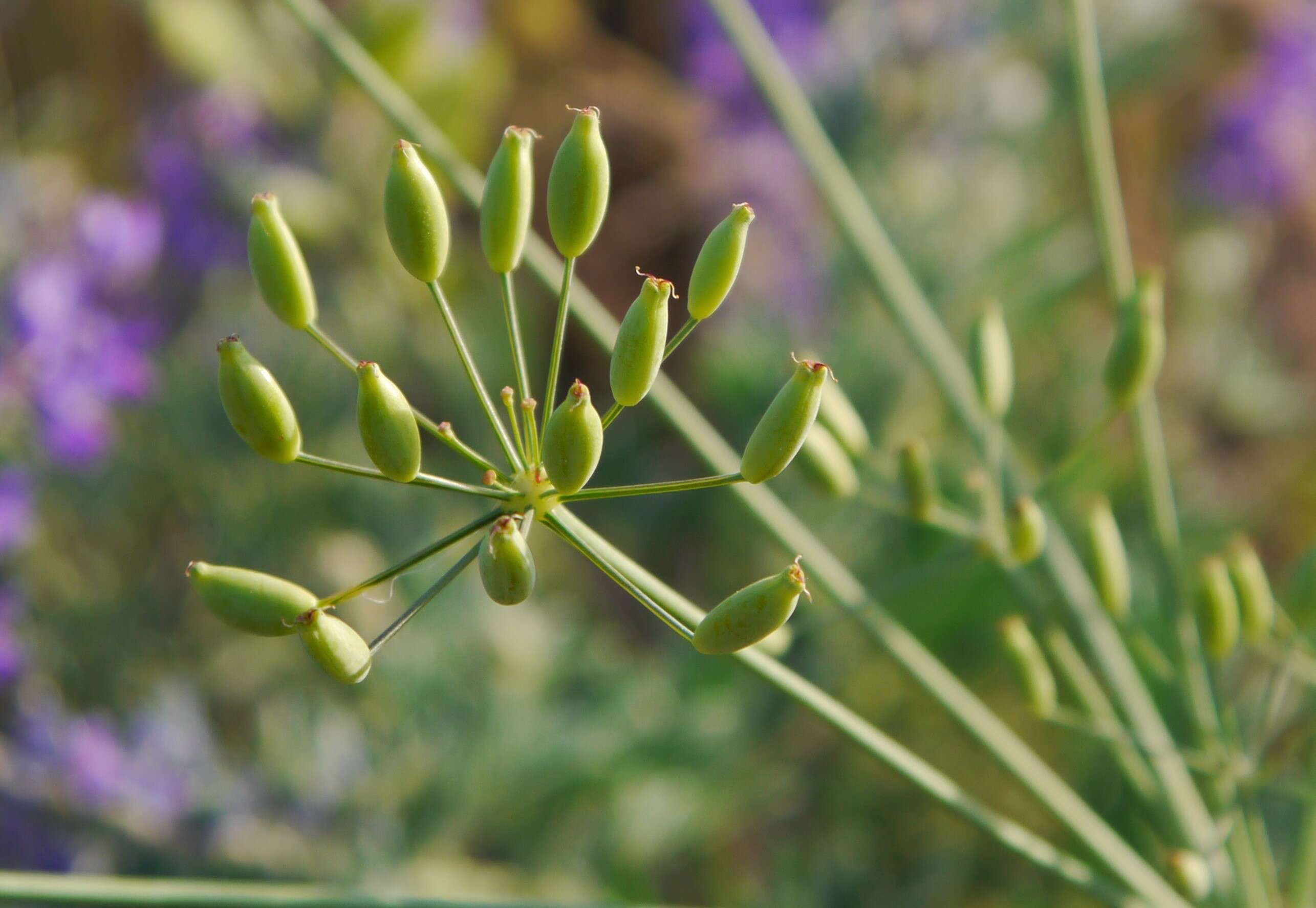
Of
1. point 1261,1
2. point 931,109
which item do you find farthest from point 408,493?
point 1261,1

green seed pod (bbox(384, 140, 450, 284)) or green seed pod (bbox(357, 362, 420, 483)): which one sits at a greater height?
green seed pod (bbox(384, 140, 450, 284))

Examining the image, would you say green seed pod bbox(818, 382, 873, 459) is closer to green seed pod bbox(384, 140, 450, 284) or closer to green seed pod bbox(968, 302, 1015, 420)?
green seed pod bbox(968, 302, 1015, 420)

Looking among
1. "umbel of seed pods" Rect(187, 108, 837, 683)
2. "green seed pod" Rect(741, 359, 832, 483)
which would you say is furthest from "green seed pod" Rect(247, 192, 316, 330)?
"green seed pod" Rect(741, 359, 832, 483)

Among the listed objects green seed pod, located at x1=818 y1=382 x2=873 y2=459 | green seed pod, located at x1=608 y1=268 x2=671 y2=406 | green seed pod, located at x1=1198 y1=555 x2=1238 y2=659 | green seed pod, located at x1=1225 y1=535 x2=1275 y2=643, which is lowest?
green seed pod, located at x1=608 y1=268 x2=671 y2=406

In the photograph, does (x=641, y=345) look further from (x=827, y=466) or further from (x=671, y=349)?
(x=827, y=466)

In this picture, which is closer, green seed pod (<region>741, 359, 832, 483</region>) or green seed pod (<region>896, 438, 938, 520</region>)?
green seed pod (<region>741, 359, 832, 483</region>)

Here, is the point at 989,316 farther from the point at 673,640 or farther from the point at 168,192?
the point at 168,192
